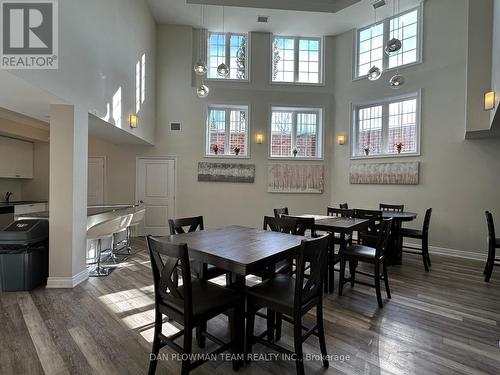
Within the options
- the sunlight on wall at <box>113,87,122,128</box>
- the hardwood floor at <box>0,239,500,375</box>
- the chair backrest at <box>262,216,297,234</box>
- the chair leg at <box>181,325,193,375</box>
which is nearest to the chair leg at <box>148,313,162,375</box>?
the hardwood floor at <box>0,239,500,375</box>

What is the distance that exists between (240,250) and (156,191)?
4890mm

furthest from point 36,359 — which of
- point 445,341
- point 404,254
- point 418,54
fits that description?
point 418,54

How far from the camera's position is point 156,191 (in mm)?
6266

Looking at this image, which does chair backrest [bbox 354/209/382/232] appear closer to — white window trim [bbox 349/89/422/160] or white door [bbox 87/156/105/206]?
white window trim [bbox 349/89/422/160]

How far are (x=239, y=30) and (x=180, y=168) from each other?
3.72 m

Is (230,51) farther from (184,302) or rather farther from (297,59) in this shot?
(184,302)

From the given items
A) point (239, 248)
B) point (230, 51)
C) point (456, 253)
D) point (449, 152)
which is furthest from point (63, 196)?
point (456, 253)

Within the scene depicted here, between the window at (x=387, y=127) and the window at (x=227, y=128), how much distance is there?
2733 mm

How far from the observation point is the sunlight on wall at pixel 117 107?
4.10 meters

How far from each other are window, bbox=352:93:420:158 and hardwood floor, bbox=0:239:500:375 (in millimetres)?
3122

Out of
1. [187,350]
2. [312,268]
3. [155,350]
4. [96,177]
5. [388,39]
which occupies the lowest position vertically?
[155,350]

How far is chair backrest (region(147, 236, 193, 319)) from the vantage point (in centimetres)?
154

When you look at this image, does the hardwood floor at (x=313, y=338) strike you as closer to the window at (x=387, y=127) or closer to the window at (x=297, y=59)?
the window at (x=387, y=127)

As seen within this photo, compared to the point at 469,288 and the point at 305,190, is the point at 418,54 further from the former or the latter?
the point at 469,288
